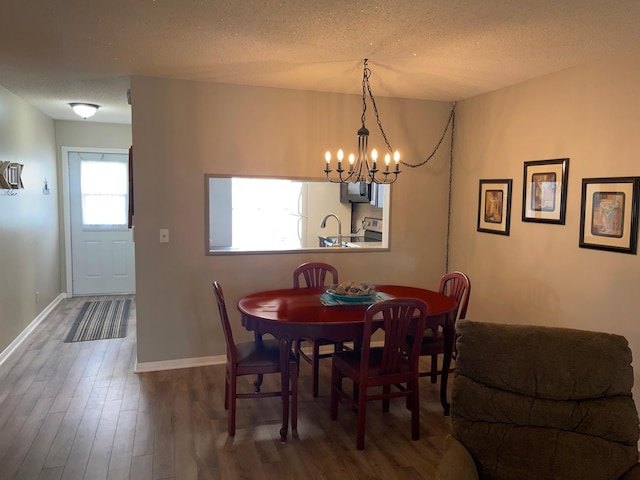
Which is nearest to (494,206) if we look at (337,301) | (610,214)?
(610,214)

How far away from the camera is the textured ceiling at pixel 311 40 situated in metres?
2.31

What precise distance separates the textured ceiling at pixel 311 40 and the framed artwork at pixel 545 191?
0.68m

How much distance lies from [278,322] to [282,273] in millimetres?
1447

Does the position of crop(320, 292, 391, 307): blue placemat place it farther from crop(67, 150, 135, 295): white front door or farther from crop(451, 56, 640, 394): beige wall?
crop(67, 150, 135, 295): white front door

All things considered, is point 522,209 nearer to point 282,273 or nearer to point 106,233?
point 282,273

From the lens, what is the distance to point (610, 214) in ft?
9.82

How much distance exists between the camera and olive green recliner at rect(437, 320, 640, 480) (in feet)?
5.57

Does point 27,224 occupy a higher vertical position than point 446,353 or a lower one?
higher

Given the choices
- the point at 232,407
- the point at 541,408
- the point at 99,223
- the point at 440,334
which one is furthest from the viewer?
the point at 99,223

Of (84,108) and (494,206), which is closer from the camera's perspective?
(494,206)

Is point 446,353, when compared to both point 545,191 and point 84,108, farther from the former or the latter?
point 84,108

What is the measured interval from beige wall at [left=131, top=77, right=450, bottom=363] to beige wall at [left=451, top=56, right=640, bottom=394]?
0.69 meters

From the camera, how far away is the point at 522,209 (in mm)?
3766

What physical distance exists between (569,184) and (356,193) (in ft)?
9.87
